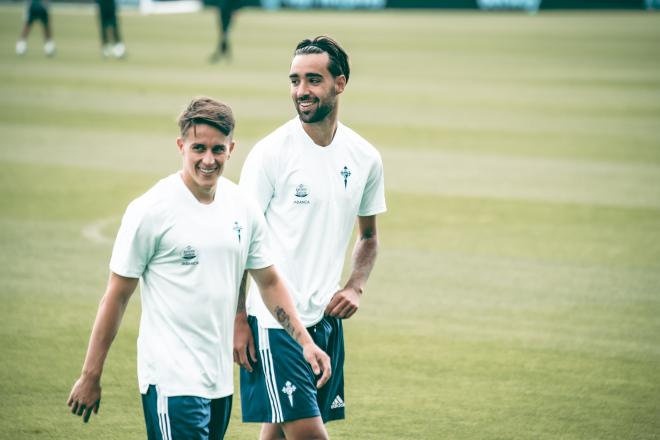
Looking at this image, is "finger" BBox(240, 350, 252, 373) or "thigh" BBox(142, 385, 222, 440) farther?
"finger" BBox(240, 350, 252, 373)

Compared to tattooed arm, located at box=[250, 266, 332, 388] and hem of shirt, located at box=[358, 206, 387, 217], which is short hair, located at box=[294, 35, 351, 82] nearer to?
hem of shirt, located at box=[358, 206, 387, 217]

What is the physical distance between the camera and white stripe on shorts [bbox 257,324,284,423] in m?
5.15

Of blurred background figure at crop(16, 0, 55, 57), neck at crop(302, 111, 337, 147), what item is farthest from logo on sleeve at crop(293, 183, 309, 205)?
blurred background figure at crop(16, 0, 55, 57)

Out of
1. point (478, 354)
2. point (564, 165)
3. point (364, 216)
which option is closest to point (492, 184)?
point (564, 165)

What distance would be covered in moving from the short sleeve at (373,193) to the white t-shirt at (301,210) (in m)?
0.25

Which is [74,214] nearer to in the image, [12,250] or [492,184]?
[12,250]

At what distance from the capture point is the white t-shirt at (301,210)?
205 inches

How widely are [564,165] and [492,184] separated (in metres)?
1.78

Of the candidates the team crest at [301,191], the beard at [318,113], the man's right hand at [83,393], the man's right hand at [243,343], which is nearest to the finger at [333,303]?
the man's right hand at [243,343]

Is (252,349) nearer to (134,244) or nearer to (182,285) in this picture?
(182,285)

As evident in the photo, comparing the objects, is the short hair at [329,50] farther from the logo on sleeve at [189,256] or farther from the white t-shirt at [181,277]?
the logo on sleeve at [189,256]

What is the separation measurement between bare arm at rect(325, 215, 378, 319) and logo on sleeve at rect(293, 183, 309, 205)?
0.49 m

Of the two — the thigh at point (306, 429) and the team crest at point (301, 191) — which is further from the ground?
the team crest at point (301, 191)

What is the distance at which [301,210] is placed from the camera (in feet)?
17.2
